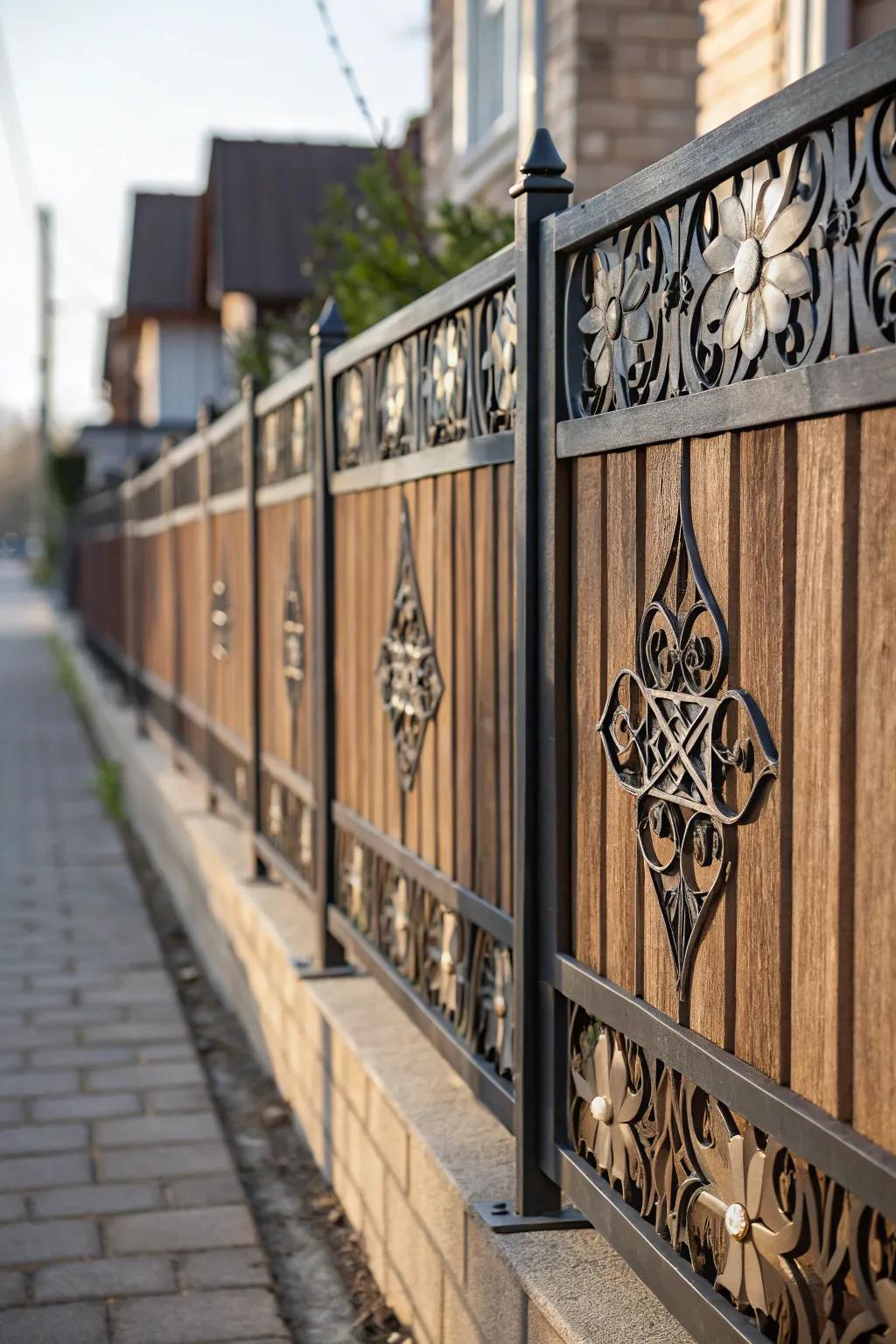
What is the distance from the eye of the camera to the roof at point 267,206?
24.2m

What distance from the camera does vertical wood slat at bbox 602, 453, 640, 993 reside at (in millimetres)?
2156

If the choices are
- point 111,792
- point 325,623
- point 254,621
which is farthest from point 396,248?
point 111,792

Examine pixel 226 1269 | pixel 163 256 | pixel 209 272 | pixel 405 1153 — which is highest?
pixel 163 256

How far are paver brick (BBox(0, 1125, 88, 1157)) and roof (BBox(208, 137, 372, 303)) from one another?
2074 cm

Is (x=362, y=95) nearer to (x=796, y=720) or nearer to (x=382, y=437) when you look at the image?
(x=382, y=437)

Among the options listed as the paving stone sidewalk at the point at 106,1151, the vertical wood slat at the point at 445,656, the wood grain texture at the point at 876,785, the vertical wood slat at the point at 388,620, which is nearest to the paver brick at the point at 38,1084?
the paving stone sidewalk at the point at 106,1151

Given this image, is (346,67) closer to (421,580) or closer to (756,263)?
(421,580)

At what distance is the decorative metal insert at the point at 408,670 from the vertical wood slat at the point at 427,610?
0.07 feet

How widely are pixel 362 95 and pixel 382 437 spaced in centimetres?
197

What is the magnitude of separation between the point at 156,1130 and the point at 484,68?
6518 mm

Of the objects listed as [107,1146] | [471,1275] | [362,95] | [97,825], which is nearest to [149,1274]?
[107,1146]

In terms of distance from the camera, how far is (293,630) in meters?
4.79

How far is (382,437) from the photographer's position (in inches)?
143

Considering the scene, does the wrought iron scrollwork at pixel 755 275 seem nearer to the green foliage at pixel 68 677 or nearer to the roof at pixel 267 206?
the green foliage at pixel 68 677
